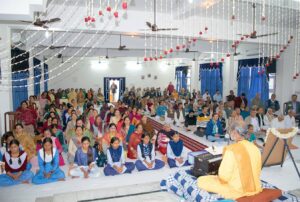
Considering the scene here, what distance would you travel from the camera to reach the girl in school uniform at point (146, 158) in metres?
5.45

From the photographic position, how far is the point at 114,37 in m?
11.1

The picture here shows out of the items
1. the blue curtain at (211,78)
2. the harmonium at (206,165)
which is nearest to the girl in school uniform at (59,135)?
the harmonium at (206,165)

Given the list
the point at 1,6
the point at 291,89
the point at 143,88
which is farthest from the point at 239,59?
the point at 1,6

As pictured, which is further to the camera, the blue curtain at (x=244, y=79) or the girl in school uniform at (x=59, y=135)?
the blue curtain at (x=244, y=79)

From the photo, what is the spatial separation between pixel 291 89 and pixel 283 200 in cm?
821

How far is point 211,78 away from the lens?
16.0 meters

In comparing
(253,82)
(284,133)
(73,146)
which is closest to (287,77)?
(253,82)

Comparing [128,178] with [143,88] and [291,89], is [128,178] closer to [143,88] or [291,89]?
[291,89]

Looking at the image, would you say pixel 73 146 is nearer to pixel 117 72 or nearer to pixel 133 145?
pixel 133 145

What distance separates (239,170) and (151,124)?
17.8 feet

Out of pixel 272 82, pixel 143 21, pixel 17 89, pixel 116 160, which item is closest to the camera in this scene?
pixel 116 160

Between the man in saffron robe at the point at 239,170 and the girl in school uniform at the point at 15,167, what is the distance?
10.3 ft

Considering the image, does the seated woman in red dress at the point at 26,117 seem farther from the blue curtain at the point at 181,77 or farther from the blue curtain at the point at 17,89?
the blue curtain at the point at 181,77

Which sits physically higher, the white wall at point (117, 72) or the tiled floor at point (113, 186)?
the white wall at point (117, 72)
